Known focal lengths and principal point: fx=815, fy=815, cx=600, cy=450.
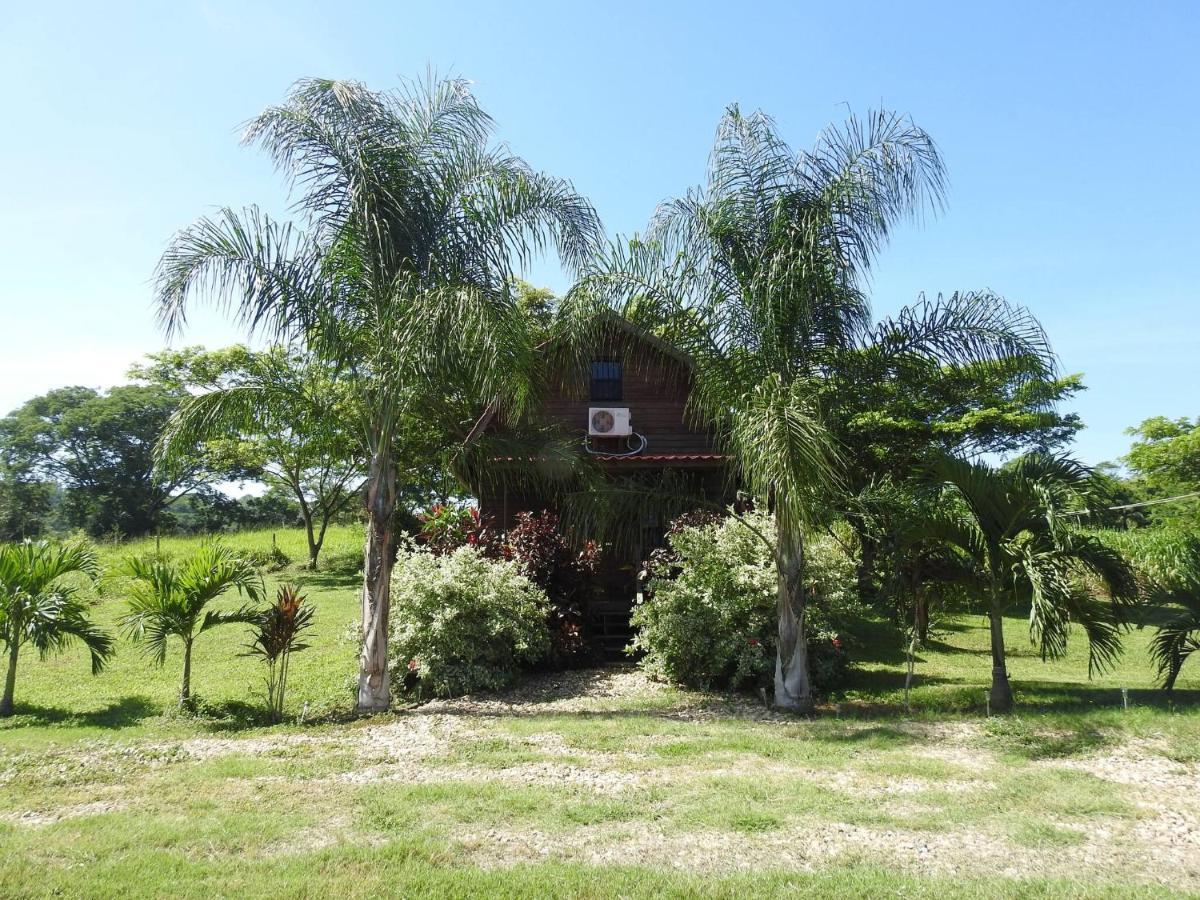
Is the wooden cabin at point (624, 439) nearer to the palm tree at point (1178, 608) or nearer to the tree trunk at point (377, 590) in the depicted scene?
the tree trunk at point (377, 590)

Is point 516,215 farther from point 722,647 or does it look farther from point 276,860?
point 276,860

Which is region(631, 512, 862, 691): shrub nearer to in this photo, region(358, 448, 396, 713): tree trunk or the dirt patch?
region(358, 448, 396, 713): tree trunk

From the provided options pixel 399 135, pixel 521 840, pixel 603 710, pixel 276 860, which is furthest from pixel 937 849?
pixel 399 135

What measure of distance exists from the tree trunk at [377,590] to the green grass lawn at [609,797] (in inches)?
17.3

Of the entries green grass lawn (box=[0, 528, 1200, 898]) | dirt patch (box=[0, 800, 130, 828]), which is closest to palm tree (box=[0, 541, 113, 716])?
green grass lawn (box=[0, 528, 1200, 898])

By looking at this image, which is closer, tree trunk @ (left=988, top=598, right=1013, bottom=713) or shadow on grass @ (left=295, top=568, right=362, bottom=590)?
tree trunk @ (left=988, top=598, right=1013, bottom=713)

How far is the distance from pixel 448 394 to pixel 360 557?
64.6 feet

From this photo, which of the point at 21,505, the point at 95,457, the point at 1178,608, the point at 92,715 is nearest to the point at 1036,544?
the point at 1178,608

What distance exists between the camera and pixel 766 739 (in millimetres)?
7906

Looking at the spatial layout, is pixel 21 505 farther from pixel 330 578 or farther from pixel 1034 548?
pixel 1034 548

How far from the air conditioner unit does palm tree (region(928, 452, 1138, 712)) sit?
23.7ft

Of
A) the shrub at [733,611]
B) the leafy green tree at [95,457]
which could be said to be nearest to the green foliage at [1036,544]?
the shrub at [733,611]

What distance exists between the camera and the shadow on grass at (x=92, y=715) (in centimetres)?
912

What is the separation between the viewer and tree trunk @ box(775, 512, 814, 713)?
9391 millimetres
